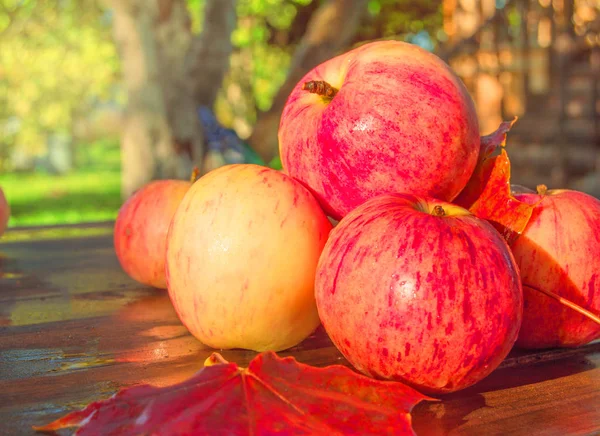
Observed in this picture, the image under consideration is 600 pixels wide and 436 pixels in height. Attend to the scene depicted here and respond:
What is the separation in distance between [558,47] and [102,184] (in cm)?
859

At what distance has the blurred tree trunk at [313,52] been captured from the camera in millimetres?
6668

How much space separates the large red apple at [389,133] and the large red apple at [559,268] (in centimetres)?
15

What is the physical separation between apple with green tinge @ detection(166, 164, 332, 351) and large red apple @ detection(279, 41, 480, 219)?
0.22 feet

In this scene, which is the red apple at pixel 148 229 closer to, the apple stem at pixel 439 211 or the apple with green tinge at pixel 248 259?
the apple with green tinge at pixel 248 259

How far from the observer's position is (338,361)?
118cm

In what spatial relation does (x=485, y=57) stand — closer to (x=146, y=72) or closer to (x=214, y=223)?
(x=146, y=72)

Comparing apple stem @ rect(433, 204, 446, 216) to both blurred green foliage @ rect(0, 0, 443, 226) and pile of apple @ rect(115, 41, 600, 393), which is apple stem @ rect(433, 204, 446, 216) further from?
blurred green foliage @ rect(0, 0, 443, 226)

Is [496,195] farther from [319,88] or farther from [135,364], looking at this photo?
[135,364]

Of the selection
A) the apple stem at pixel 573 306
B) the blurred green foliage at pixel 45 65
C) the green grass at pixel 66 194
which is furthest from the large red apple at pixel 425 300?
the blurred green foliage at pixel 45 65

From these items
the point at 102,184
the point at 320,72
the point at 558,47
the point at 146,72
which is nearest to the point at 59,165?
the point at 102,184

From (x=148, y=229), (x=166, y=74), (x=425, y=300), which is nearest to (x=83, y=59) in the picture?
(x=166, y=74)

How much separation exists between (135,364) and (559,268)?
682 mm

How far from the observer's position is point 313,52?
22.4 feet

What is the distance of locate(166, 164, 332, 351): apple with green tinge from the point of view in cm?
119
